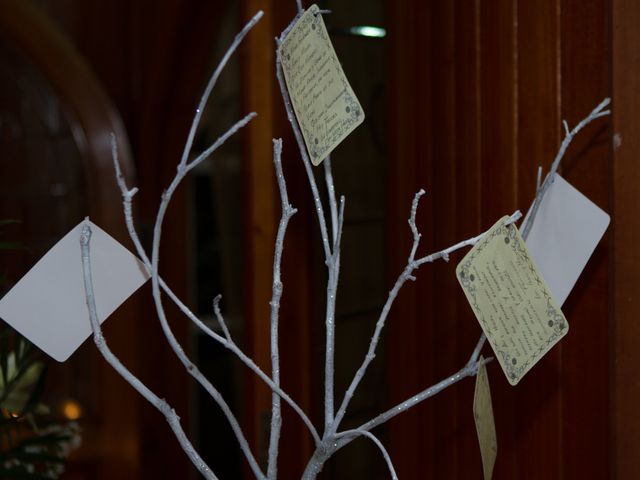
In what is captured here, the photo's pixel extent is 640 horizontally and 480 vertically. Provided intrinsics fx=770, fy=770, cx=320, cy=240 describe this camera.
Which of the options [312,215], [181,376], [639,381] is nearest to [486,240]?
[639,381]

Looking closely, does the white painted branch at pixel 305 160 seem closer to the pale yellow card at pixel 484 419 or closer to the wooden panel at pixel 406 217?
the pale yellow card at pixel 484 419

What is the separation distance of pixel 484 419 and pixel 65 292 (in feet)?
1.45

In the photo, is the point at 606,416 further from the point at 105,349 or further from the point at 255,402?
the point at 255,402

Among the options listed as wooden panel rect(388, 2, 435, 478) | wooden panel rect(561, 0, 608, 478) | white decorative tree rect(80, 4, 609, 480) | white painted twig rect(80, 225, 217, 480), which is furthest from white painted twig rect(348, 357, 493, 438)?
wooden panel rect(388, 2, 435, 478)

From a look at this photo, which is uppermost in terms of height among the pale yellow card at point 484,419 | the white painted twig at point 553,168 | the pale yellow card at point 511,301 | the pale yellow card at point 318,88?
the pale yellow card at point 318,88

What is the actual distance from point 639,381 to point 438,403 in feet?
1.18

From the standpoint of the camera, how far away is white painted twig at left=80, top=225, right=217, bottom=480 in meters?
0.69

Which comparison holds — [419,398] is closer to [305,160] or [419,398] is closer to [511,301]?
[511,301]

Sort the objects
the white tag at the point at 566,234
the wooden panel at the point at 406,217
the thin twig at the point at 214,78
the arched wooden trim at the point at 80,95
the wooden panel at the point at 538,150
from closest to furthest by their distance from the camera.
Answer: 1. the thin twig at the point at 214,78
2. the white tag at the point at 566,234
3. the wooden panel at the point at 538,150
4. the wooden panel at the point at 406,217
5. the arched wooden trim at the point at 80,95

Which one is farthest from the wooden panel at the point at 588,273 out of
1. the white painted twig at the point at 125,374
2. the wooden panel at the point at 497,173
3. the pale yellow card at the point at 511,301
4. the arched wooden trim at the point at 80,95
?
the arched wooden trim at the point at 80,95

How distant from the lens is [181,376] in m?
2.72

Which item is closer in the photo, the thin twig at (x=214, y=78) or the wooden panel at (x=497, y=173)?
the thin twig at (x=214, y=78)

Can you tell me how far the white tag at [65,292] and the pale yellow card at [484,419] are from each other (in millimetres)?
366

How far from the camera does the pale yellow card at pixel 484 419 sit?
2.40ft
